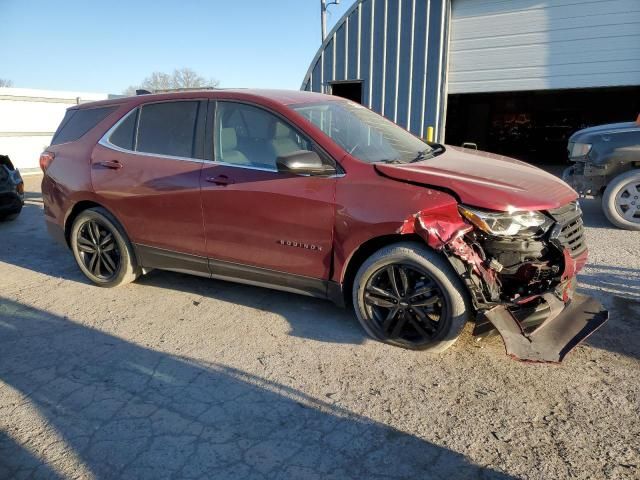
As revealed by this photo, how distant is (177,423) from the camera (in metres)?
2.58

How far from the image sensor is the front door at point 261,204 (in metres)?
3.34

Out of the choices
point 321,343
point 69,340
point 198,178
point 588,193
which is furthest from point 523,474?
point 588,193

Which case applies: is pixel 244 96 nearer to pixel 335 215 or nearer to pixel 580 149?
pixel 335 215

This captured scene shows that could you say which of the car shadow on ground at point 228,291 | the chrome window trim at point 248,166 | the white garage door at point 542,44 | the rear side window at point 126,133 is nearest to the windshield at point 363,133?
the chrome window trim at point 248,166

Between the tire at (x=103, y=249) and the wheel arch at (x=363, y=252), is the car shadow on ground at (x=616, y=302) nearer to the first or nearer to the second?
the wheel arch at (x=363, y=252)

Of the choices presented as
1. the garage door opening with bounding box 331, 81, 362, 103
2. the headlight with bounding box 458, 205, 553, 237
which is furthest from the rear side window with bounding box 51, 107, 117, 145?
the garage door opening with bounding box 331, 81, 362, 103

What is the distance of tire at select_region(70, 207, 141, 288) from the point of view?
4.37m

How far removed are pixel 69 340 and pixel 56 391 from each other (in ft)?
2.43

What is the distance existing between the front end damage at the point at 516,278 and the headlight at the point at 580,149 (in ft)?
12.6

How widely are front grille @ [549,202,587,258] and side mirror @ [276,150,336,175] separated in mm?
1534

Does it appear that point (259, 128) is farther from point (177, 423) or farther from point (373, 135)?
point (177, 423)

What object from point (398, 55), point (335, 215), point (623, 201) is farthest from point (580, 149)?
point (398, 55)

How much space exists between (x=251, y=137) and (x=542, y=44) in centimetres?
936

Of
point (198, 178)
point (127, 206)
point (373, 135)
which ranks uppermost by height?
point (373, 135)
